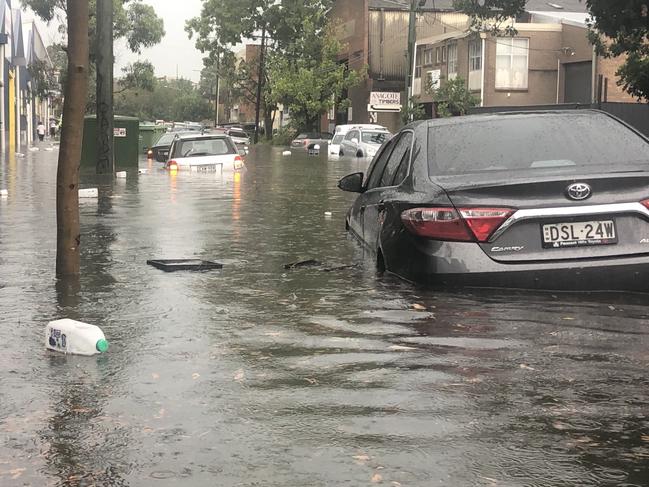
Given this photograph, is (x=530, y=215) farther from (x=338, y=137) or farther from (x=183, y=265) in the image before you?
(x=338, y=137)

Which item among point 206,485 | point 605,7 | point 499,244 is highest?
point 605,7

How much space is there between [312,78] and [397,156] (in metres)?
60.0

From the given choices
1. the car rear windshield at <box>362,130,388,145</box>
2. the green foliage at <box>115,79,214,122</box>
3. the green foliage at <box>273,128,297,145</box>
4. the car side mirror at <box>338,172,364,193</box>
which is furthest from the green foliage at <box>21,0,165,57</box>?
the green foliage at <box>115,79,214,122</box>

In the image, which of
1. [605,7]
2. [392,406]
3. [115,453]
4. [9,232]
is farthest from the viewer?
[605,7]

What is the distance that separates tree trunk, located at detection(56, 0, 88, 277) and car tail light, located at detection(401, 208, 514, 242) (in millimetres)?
2901

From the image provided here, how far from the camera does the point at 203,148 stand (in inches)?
898

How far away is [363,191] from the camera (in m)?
9.17

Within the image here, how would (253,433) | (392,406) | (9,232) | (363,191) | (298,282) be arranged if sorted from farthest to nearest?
(9,232)
(363,191)
(298,282)
(392,406)
(253,433)

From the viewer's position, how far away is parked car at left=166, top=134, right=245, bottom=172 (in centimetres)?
2231

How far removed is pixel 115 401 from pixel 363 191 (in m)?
5.08

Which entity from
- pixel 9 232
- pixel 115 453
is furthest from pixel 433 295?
pixel 9 232

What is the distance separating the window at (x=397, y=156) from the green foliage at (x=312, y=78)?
58.4m

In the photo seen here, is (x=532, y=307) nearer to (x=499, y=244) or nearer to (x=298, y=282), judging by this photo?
(x=499, y=244)

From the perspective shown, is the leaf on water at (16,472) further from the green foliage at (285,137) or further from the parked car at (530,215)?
the green foliage at (285,137)
